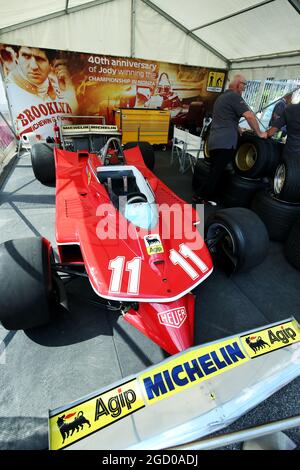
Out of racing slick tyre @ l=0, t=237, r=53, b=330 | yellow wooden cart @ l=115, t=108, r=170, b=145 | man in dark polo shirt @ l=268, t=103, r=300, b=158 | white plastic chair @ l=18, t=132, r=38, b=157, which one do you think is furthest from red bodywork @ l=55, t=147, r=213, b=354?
yellow wooden cart @ l=115, t=108, r=170, b=145

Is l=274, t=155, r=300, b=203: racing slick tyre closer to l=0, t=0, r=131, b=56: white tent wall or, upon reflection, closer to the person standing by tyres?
the person standing by tyres

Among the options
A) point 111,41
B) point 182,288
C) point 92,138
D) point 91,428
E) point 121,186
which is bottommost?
point 91,428

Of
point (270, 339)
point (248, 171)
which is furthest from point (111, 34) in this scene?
point (270, 339)

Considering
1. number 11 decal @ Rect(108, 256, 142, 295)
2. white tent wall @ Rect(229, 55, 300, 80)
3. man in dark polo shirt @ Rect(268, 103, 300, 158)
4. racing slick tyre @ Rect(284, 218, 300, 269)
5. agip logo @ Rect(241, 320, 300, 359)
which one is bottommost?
racing slick tyre @ Rect(284, 218, 300, 269)

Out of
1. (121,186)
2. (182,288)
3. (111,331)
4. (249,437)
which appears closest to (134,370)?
(111,331)

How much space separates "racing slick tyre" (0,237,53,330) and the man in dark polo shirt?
3.17m

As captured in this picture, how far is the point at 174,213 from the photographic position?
2.64 m

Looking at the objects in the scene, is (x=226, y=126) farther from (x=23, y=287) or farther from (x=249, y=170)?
(x=23, y=287)

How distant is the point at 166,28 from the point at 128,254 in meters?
7.79

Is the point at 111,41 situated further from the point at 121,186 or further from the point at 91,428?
the point at 91,428

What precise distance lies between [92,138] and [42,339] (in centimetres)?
361

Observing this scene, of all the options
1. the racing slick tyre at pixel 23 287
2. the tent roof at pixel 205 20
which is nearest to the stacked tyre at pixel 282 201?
the racing slick tyre at pixel 23 287

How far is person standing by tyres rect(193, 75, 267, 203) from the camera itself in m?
3.45

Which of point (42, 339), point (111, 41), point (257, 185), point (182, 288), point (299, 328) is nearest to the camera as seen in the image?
point (299, 328)
